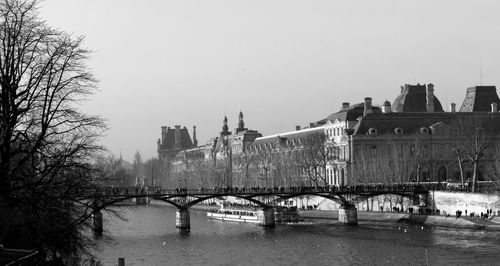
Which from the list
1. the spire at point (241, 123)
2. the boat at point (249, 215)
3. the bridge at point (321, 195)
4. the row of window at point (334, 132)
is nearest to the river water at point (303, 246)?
the bridge at point (321, 195)

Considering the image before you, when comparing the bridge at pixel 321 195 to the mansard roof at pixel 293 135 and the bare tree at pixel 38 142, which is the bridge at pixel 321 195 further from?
the bare tree at pixel 38 142

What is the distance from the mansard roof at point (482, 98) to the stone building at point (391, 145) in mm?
129

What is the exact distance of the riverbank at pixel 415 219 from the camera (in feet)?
208

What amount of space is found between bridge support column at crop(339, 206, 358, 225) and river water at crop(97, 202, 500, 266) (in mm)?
1618

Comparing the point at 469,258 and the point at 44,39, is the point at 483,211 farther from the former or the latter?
the point at 44,39

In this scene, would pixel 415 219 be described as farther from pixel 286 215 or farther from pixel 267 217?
pixel 286 215

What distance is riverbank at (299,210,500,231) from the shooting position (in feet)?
208

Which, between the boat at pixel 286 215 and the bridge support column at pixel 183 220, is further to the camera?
the boat at pixel 286 215

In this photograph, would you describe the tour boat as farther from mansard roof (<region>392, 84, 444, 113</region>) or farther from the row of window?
mansard roof (<region>392, 84, 444, 113</region>)

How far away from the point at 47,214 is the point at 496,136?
8324cm

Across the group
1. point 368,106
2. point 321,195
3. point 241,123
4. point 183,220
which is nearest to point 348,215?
point 321,195

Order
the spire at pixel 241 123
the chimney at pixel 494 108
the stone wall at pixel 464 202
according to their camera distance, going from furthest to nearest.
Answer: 1. the spire at pixel 241 123
2. the chimney at pixel 494 108
3. the stone wall at pixel 464 202

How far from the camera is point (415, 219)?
71188 millimetres

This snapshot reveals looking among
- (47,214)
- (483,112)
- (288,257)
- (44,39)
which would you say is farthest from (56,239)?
(483,112)
